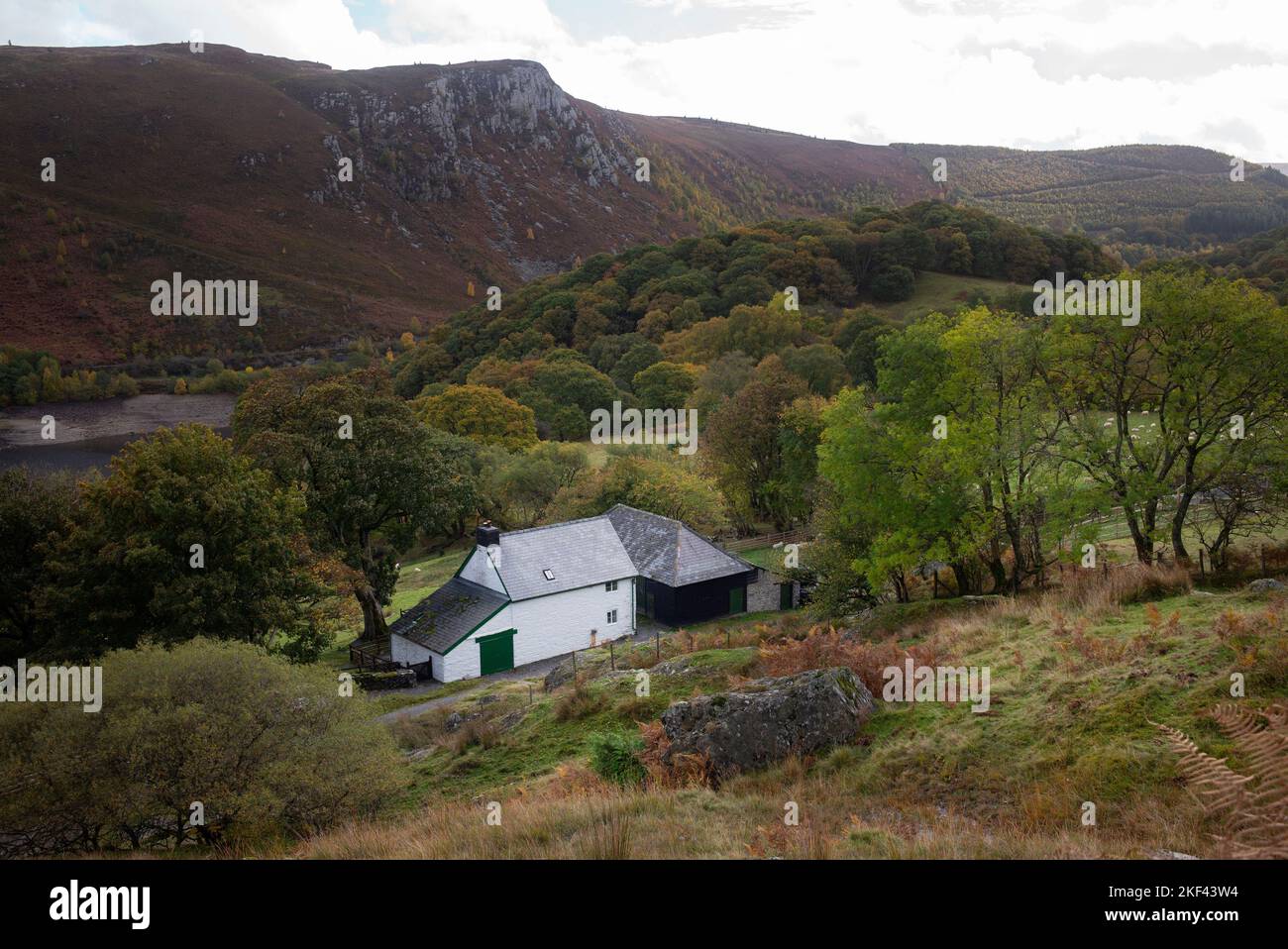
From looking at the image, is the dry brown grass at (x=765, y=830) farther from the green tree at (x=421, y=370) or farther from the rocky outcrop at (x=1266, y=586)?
the green tree at (x=421, y=370)

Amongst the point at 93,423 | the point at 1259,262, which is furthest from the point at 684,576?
the point at 93,423

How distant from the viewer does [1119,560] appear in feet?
77.9

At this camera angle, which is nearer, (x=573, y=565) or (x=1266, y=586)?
(x=1266, y=586)

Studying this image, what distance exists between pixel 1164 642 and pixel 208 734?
593 inches

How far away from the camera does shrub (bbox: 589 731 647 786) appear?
44.7 ft

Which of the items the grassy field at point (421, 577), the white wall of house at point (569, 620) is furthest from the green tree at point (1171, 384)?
the grassy field at point (421, 577)

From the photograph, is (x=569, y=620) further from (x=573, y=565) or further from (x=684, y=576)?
(x=684, y=576)

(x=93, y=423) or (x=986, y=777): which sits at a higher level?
(x=93, y=423)

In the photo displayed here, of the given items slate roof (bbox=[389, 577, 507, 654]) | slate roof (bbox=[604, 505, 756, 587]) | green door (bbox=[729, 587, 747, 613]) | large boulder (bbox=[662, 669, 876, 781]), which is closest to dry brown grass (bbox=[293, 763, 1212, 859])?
large boulder (bbox=[662, 669, 876, 781])

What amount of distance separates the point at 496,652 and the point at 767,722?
2320cm

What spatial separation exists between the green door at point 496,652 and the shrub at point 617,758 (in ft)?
68.6

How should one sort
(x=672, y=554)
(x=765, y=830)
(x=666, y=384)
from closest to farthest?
(x=765, y=830) → (x=672, y=554) → (x=666, y=384)

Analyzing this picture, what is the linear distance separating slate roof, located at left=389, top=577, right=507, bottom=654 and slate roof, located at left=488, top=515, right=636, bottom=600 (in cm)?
112

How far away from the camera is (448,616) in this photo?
3528 centimetres
